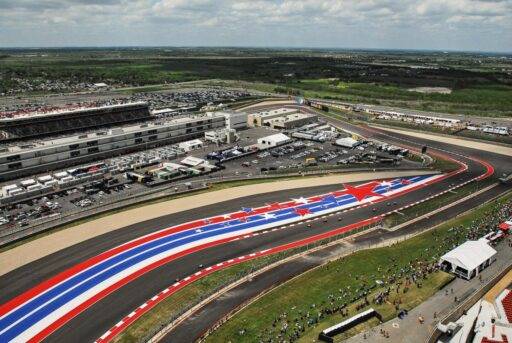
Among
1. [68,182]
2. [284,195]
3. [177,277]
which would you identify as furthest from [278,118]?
[177,277]

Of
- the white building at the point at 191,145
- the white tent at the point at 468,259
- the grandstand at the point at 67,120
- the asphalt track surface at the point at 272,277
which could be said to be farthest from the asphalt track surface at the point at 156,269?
the grandstand at the point at 67,120

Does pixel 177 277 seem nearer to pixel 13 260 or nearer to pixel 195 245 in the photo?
pixel 195 245

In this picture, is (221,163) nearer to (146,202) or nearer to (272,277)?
(146,202)

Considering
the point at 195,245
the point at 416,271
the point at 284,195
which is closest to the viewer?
the point at 416,271

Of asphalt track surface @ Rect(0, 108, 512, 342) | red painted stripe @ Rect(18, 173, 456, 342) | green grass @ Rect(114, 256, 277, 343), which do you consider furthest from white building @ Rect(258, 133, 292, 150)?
green grass @ Rect(114, 256, 277, 343)

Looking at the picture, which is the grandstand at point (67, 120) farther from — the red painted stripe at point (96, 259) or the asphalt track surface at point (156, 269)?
the red painted stripe at point (96, 259)

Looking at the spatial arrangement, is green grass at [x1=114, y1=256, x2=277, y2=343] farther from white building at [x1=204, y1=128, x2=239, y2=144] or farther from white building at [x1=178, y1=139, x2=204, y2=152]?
white building at [x1=204, y1=128, x2=239, y2=144]
